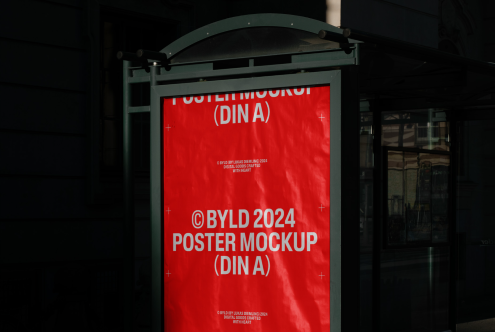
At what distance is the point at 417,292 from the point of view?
7.65 meters

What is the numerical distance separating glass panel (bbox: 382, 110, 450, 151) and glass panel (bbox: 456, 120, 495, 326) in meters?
0.83

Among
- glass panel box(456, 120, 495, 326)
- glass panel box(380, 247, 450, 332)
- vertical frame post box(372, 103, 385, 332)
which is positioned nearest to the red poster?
vertical frame post box(372, 103, 385, 332)

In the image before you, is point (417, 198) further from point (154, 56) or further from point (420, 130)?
point (154, 56)

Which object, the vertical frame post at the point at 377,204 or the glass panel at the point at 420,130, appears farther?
the glass panel at the point at 420,130

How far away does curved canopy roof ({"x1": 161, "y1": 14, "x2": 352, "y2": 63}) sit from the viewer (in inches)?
157

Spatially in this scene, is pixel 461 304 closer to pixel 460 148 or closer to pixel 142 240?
pixel 460 148

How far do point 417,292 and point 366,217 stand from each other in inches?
50.6

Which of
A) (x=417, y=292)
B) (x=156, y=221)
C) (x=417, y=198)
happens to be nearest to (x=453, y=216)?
(x=417, y=198)

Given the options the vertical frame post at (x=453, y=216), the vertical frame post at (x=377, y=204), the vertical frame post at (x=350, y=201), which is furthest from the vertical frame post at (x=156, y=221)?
the vertical frame post at (x=453, y=216)

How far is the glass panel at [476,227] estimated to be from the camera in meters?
8.91

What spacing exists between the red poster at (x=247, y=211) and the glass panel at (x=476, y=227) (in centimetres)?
485

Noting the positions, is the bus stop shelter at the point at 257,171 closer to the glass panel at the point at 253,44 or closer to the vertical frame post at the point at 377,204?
the glass panel at the point at 253,44

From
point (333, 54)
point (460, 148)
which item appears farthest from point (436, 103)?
point (333, 54)

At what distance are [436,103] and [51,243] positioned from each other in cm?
468
